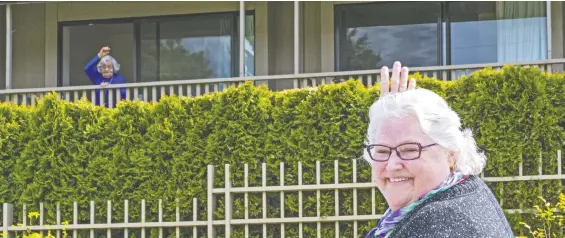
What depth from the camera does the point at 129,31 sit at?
13.4 meters

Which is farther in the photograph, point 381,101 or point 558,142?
point 558,142

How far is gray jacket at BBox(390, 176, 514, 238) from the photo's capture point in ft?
9.07

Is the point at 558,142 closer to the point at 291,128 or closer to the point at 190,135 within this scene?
the point at 291,128

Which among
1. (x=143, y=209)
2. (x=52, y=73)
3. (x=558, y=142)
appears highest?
(x=52, y=73)

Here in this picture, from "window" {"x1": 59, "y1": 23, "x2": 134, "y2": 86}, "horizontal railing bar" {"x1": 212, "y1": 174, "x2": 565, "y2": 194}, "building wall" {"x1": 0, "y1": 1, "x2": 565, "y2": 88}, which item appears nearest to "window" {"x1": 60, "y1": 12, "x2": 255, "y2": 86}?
"window" {"x1": 59, "y1": 23, "x2": 134, "y2": 86}

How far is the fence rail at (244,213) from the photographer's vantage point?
26.7 ft

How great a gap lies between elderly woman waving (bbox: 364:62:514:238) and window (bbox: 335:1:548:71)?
8873 millimetres

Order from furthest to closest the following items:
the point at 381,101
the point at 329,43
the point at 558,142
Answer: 1. the point at 329,43
2. the point at 558,142
3. the point at 381,101

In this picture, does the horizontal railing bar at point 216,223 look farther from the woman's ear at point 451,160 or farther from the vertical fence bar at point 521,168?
the woman's ear at point 451,160

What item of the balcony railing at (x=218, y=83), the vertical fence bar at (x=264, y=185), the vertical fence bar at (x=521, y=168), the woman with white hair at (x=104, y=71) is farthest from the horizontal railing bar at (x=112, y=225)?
the woman with white hair at (x=104, y=71)

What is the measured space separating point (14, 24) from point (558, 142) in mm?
8002

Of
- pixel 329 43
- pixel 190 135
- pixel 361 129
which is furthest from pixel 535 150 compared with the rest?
pixel 329 43

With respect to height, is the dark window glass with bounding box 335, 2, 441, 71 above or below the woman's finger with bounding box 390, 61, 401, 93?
above

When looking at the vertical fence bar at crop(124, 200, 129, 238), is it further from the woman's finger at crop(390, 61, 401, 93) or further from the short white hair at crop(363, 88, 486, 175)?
the short white hair at crop(363, 88, 486, 175)
